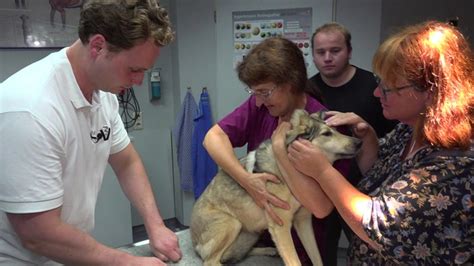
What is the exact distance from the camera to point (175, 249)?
4.83 ft

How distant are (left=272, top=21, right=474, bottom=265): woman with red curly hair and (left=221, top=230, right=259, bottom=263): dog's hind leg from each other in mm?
506

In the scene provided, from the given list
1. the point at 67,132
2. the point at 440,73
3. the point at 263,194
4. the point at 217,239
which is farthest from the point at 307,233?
the point at 67,132

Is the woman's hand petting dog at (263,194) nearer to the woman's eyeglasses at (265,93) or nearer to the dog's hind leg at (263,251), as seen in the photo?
the dog's hind leg at (263,251)

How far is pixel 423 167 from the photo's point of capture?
1.03 metres

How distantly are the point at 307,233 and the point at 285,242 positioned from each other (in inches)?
5.5

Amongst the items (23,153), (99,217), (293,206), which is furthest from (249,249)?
(99,217)

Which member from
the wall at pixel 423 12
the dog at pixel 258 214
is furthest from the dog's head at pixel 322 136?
the wall at pixel 423 12

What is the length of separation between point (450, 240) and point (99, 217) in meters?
2.91

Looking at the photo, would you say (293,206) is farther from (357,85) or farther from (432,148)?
(357,85)

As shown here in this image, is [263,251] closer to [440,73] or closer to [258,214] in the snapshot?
[258,214]

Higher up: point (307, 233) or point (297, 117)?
point (297, 117)

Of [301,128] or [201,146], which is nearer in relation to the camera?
[301,128]

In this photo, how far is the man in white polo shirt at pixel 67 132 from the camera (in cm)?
99

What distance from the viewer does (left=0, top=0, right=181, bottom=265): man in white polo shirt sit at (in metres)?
0.99
